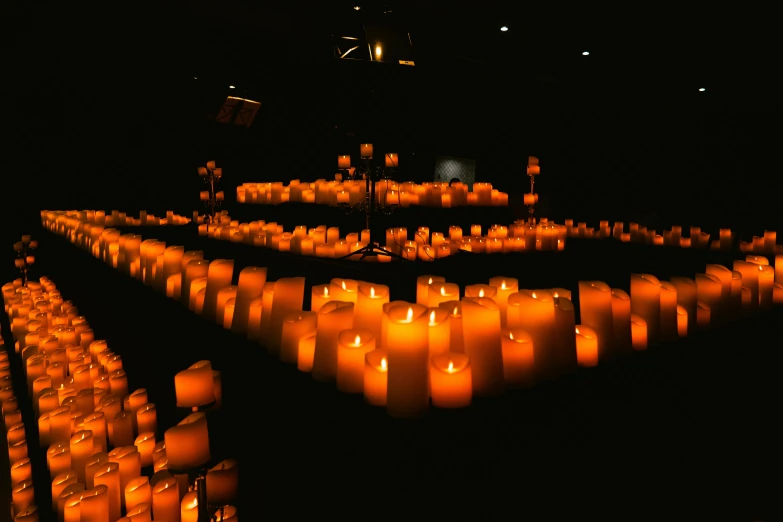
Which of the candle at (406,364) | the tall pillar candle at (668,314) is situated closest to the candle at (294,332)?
the candle at (406,364)

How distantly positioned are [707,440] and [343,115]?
5.74 metres

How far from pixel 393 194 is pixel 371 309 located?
2900 millimetres

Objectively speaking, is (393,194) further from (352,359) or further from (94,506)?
(352,359)

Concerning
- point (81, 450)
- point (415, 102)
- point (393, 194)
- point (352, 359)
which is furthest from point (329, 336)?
point (415, 102)

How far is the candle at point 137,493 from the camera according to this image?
1.45 meters

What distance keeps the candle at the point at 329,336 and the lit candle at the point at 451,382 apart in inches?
8.9

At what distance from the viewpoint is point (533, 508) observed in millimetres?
958

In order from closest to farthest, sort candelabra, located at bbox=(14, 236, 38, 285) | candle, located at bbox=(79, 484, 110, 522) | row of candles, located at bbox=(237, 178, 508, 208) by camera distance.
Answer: candle, located at bbox=(79, 484, 110, 522) < row of candles, located at bbox=(237, 178, 508, 208) < candelabra, located at bbox=(14, 236, 38, 285)

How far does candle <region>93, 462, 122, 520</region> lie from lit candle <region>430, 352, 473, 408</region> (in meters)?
1.08

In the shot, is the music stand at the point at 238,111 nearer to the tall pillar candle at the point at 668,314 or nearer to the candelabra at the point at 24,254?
the candelabra at the point at 24,254

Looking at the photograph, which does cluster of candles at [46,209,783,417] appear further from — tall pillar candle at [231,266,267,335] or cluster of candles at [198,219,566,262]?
cluster of candles at [198,219,566,262]

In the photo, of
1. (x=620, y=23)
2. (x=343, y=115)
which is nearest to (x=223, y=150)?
(x=343, y=115)

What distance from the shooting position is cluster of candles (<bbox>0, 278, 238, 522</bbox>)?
122 cm

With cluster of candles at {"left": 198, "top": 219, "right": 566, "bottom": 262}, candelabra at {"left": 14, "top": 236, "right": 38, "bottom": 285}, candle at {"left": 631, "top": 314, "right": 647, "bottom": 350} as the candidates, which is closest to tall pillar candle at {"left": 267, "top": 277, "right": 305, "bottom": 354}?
candle at {"left": 631, "top": 314, "right": 647, "bottom": 350}
